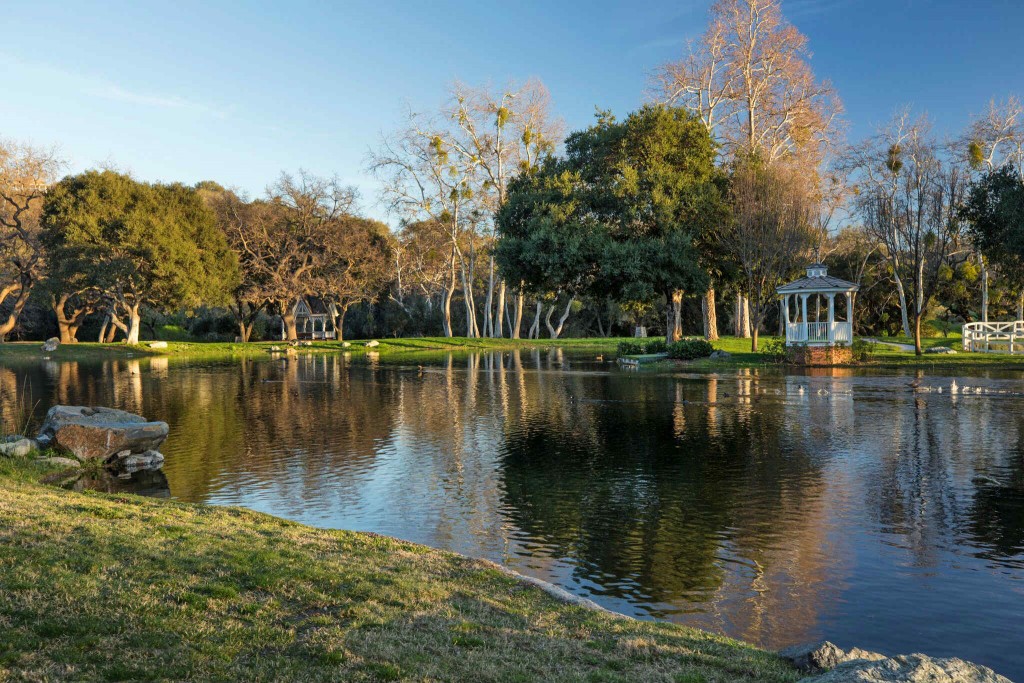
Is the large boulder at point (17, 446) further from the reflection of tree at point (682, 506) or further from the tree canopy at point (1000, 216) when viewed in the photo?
the tree canopy at point (1000, 216)

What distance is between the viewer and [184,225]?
66.3 meters

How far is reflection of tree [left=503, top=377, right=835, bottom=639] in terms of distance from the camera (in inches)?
351

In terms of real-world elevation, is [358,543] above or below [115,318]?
below

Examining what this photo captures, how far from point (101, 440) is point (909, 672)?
15853 millimetres

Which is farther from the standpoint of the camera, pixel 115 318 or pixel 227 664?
pixel 115 318

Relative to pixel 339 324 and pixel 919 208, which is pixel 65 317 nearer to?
pixel 339 324

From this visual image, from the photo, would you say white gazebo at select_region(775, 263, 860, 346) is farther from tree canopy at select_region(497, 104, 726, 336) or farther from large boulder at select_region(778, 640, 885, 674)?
large boulder at select_region(778, 640, 885, 674)

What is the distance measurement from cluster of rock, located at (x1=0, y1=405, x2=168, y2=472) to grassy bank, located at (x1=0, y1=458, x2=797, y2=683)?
23.6 feet

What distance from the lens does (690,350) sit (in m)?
42.8

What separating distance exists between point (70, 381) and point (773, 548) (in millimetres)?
34017

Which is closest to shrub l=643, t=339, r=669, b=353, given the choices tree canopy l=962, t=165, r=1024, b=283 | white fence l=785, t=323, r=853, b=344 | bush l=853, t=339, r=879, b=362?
white fence l=785, t=323, r=853, b=344

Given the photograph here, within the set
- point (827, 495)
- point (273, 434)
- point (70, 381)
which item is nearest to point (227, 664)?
point (827, 495)

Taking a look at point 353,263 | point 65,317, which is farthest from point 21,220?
point 353,263

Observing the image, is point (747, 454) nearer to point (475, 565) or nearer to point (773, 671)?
point (475, 565)
